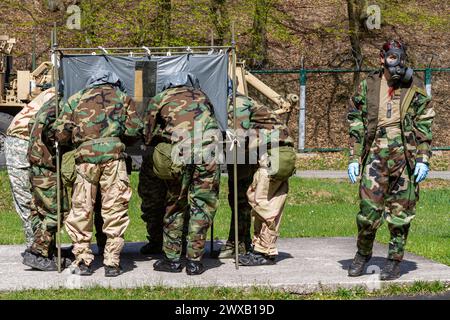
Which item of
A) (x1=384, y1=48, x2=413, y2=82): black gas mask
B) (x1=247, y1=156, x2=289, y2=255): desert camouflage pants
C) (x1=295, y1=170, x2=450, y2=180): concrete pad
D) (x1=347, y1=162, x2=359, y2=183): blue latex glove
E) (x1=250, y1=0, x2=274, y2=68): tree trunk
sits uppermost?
(x1=250, y1=0, x2=274, y2=68): tree trunk

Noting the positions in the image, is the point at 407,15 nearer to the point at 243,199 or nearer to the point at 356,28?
the point at 356,28

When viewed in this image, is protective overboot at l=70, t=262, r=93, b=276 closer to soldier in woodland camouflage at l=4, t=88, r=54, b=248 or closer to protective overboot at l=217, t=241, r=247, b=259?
soldier in woodland camouflage at l=4, t=88, r=54, b=248

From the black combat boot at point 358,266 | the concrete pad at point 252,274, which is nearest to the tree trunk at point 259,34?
the concrete pad at point 252,274

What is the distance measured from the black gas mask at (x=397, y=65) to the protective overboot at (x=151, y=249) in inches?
130

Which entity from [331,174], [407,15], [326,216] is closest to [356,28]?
[407,15]

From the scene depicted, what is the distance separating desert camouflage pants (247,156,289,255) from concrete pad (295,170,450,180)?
437 inches

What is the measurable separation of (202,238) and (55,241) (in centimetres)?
169

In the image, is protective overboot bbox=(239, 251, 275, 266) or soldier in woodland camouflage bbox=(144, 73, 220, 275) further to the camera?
protective overboot bbox=(239, 251, 275, 266)

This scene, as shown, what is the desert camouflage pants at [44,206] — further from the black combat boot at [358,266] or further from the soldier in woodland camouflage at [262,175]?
the black combat boot at [358,266]

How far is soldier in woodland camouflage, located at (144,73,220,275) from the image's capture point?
8617mm

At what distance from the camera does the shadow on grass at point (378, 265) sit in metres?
8.84

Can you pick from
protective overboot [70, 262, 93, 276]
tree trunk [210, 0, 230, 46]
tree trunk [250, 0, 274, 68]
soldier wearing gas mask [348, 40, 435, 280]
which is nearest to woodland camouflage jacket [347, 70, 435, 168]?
soldier wearing gas mask [348, 40, 435, 280]

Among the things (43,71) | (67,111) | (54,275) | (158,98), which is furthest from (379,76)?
(43,71)
